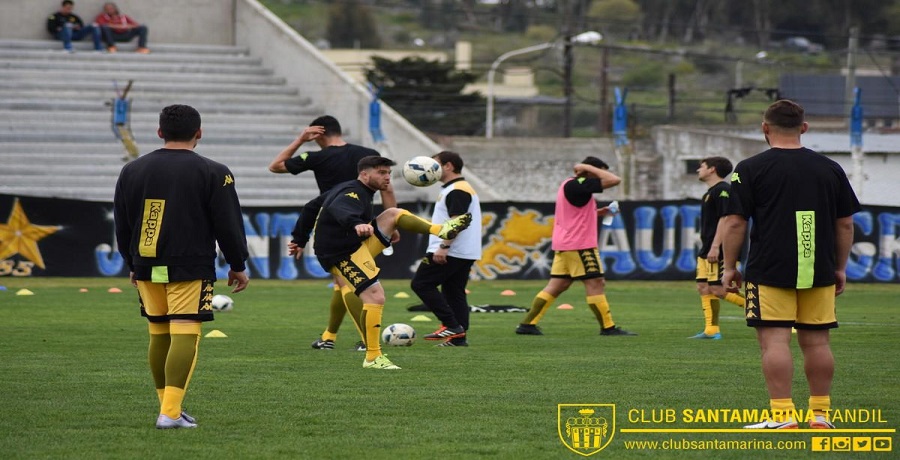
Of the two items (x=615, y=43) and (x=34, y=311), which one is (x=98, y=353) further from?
(x=615, y=43)

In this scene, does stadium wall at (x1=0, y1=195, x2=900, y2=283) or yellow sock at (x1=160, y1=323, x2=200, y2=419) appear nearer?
yellow sock at (x1=160, y1=323, x2=200, y2=419)

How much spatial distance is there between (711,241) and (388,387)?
5.64m

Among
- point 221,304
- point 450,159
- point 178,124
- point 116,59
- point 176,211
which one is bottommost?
point 221,304

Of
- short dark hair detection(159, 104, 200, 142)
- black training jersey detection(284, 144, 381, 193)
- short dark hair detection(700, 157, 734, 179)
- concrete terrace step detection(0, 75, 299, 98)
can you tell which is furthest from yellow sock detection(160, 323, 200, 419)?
concrete terrace step detection(0, 75, 299, 98)

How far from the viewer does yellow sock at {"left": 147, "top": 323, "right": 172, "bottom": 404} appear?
7.62 m

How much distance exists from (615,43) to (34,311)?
74.0 meters

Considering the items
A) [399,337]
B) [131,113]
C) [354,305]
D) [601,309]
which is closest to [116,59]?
[131,113]

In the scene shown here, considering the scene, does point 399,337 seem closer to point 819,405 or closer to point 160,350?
point 160,350

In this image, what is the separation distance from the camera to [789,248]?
7215 millimetres

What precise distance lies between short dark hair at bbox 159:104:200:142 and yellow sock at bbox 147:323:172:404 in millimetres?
1093

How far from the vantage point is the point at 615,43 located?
87.2 meters

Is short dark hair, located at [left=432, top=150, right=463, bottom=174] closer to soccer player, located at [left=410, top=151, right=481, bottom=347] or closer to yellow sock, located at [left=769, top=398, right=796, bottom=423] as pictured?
soccer player, located at [left=410, top=151, right=481, bottom=347]

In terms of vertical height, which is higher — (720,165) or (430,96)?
(720,165)

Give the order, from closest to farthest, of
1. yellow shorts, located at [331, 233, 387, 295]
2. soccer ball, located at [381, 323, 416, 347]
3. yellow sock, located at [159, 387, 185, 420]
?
yellow sock, located at [159, 387, 185, 420] < yellow shorts, located at [331, 233, 387, 295] < soccer ball, located at [381, 323, 416, 347]
